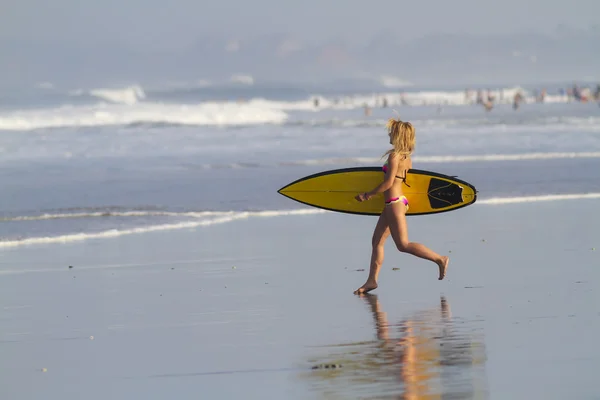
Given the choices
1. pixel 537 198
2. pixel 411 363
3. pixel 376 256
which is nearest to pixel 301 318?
pixel 376 256

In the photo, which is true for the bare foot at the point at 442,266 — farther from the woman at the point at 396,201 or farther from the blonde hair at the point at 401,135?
the blonde hair at the point at 401,135

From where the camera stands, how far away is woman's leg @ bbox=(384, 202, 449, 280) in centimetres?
891

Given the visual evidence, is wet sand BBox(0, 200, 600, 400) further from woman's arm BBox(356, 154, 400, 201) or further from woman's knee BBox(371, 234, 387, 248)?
woman's arm BBox(356, 154, 400, 201)

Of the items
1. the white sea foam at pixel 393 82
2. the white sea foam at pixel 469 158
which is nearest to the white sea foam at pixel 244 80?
the white sea foam at pixel 393 82

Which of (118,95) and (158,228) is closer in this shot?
(158,228)

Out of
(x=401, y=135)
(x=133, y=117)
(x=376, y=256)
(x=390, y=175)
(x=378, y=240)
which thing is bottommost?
(x=376, y=256)

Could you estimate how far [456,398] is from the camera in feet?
17.4

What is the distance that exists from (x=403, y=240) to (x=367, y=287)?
0.52 meters

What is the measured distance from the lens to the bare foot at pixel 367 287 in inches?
339

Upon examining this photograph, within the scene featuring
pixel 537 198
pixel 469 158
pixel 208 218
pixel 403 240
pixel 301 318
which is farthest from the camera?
pixel 469 158

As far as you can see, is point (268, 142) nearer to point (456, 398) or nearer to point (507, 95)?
point (456, 398)

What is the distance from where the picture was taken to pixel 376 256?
8.91m

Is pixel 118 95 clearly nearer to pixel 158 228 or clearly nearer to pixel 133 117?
pixel 133 117

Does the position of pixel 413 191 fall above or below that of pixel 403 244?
above
